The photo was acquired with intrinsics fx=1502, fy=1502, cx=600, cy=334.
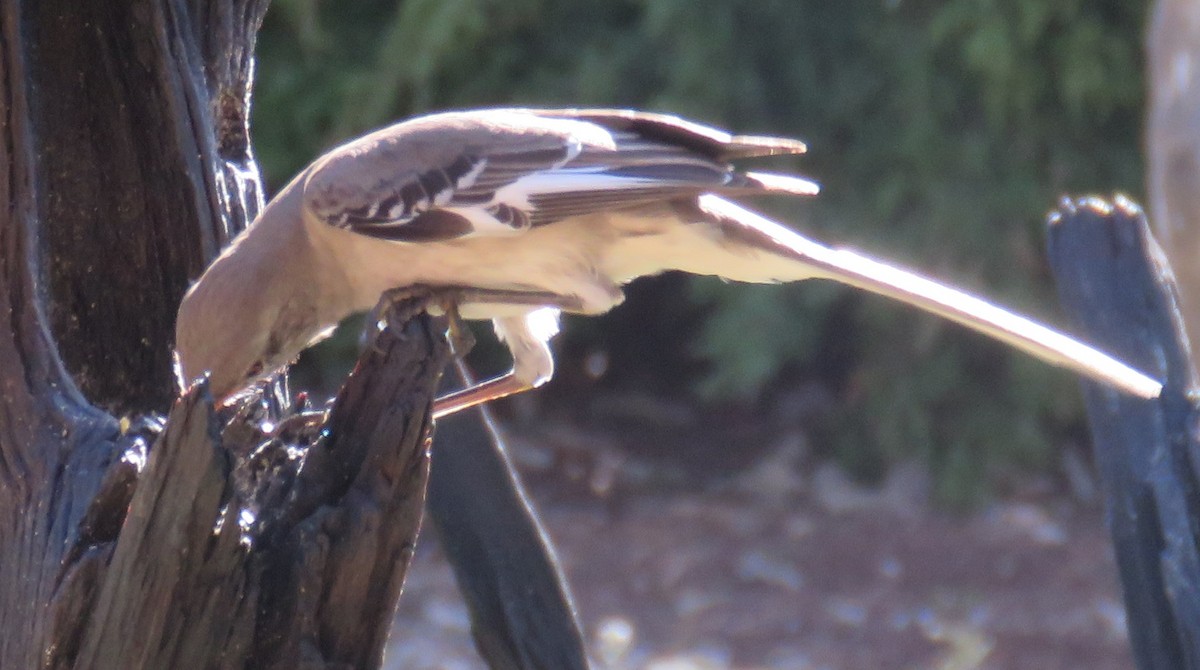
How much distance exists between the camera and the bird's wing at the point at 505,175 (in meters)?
3.80

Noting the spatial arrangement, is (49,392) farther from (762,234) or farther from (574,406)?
(574,406)

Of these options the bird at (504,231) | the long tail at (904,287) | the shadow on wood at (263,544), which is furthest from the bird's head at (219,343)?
the long tail at (904,287)

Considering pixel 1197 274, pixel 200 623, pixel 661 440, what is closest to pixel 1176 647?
pixel 200 623

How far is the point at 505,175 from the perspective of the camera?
3867mm

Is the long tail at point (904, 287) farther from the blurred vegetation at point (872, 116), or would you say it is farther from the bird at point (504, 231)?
the blurred vegetation at point (872, 116)

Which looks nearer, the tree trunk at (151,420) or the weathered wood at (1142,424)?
the tree trunk at (151,420)

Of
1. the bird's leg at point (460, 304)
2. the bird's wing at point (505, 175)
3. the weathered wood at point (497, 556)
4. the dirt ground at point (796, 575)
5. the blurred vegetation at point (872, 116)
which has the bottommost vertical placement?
the weathered wood at point (497, 556)

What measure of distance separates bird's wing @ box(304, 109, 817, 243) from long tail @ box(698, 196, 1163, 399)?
179 mm

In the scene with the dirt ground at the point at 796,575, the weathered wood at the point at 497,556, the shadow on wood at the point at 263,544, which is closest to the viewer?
the shadow on wood at the point at 263,544

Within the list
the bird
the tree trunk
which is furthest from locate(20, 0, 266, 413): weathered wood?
the bird

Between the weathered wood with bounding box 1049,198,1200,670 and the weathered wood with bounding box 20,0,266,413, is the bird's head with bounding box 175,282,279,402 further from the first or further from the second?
the weathered wood with bounding box 1049,198,1200,670

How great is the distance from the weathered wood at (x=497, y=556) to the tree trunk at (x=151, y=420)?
50 centimetres

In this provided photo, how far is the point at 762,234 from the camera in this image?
160 inches

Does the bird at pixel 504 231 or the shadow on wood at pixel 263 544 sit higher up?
the bird at pixel 504 231
